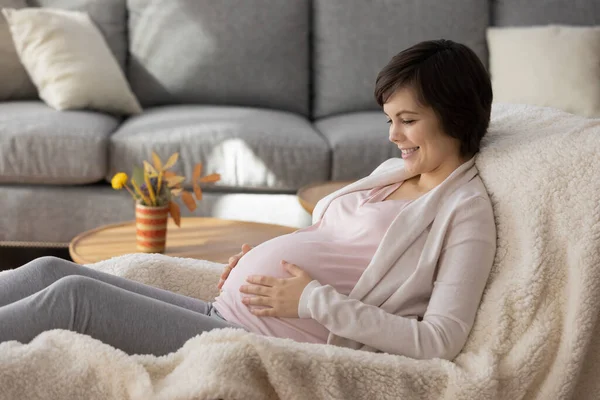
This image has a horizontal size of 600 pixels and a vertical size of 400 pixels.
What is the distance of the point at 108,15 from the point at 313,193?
1498 millimetres

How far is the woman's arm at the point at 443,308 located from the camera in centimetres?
135

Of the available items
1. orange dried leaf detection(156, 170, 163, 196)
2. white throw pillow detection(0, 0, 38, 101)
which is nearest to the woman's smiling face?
orange dried leaf detection(156, 170, 163, 196)

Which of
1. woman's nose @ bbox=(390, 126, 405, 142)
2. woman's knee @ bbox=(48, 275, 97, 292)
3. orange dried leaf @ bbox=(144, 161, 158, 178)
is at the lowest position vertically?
orange dried leaf @ bbox=(144, 161, 158, 178)

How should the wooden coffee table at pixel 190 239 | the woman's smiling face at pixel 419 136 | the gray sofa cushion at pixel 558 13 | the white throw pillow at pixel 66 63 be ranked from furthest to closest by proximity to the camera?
the gray sofa cushion at pixel 558 13 < the white throw pillow at pixel 66 63 < the wooden coffee table at pixel 190 239 < the woman's smiling face at pixel 419 136

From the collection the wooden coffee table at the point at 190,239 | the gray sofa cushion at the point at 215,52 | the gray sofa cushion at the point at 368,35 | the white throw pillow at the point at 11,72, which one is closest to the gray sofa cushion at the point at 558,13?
the gray sofa cushion at the point at 368,35

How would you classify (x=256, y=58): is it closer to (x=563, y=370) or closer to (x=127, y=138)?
(x=127, y=138)

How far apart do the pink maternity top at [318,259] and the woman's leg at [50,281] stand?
0.28 ft

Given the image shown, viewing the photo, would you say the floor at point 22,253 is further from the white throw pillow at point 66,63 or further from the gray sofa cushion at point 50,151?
the white throw pillow at point 66,63

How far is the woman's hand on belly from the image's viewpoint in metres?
1.45

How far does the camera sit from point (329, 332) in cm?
147

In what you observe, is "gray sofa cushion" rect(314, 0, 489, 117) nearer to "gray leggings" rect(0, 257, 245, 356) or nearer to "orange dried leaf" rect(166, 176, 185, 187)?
"orange dried leaf" rect(166, 176, 185, 187)

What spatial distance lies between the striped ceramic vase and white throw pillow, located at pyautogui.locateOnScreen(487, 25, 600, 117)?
5.77ft

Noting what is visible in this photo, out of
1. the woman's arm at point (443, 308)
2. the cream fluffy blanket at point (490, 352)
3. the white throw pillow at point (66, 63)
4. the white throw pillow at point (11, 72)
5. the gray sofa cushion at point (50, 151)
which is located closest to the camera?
the cream fluffy blanket at point (490, 352)

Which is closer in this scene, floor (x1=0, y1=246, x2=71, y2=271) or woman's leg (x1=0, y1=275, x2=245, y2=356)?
woman's leg (x1=0, y1=275, x2=245, y2=356)
